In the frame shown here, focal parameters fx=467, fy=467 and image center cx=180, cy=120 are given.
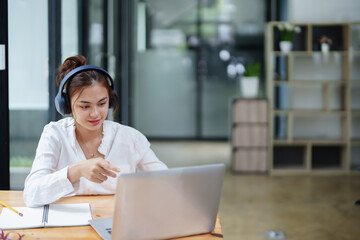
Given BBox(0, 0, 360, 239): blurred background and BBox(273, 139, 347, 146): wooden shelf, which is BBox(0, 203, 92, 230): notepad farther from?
BBox(273, 139, 347, 146): wooden shelf

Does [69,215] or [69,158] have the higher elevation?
[69,158]

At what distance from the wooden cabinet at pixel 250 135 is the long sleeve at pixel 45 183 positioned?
3.86m

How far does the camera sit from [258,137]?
5.21 m

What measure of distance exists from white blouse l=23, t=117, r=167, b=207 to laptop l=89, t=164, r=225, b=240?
266mm

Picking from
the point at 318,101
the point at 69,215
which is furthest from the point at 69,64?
the point at 318,101

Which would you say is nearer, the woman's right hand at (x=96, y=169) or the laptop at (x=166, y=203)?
the laptop at (x=166, y=203)

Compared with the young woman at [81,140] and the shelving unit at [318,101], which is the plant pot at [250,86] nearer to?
the shelving unit at [318,101]

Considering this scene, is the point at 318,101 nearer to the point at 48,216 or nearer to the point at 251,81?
the point at 251,81

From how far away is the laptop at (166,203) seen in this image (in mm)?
1022

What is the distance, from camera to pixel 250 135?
522 centimetres

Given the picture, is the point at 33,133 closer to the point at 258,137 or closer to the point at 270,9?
the point at 258,137

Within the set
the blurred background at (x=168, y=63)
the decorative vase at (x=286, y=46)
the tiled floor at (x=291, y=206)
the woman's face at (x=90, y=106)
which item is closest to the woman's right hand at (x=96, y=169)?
the woman's face at (x=90, y=106)

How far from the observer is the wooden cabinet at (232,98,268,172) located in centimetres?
520

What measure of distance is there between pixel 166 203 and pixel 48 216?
0.41 m
